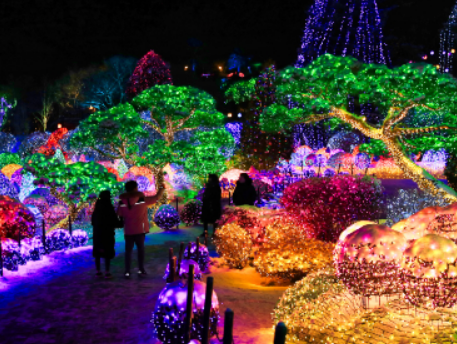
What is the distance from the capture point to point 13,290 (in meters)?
5.83

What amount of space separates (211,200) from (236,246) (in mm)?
2419

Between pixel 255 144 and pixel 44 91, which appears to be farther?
pixel 44 91

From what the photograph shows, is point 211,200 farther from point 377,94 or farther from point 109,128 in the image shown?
point 109,128

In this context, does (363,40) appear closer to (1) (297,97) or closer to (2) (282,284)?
(1) (297,97)

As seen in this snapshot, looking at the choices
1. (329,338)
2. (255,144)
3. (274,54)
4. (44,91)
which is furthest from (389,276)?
(44,91)

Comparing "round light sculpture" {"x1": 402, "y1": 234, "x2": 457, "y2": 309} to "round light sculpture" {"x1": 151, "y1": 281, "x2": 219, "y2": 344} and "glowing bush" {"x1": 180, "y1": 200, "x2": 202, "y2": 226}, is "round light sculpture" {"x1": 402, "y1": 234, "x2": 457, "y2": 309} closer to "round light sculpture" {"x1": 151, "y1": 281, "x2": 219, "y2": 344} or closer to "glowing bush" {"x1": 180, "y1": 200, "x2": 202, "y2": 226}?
"round light sculpture" {"x1": 151, "y1": 281, "x2": 219, "y2": 344}

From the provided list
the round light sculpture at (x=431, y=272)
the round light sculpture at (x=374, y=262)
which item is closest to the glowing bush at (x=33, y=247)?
the round light sculpture at (x=374, y=262)

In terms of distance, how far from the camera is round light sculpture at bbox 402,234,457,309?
9.90 ft

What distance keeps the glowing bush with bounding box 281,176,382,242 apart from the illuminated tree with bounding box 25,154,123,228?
4.25m

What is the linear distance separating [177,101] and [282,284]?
25.9 ft

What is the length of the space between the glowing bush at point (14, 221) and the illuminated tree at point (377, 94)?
5.23m

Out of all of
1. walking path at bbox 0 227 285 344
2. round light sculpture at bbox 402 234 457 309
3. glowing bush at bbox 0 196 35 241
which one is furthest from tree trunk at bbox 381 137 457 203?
glowing bush at bbox 0 196 35 241

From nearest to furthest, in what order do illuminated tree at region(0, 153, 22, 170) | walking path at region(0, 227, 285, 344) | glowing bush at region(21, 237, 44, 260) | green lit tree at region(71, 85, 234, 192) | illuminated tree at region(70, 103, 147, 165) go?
walking path at region(0, 227, 285, 344) < glowing bush at region(21, 237, 44, 260) < illuminated tree at region(70, 103, 147, 165) < green lit tree at region(71, 85, 234, 192) < illuminated tree at region(0, 153, 22, 170)

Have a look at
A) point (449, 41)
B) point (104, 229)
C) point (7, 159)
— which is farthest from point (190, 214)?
point (7, 159)
